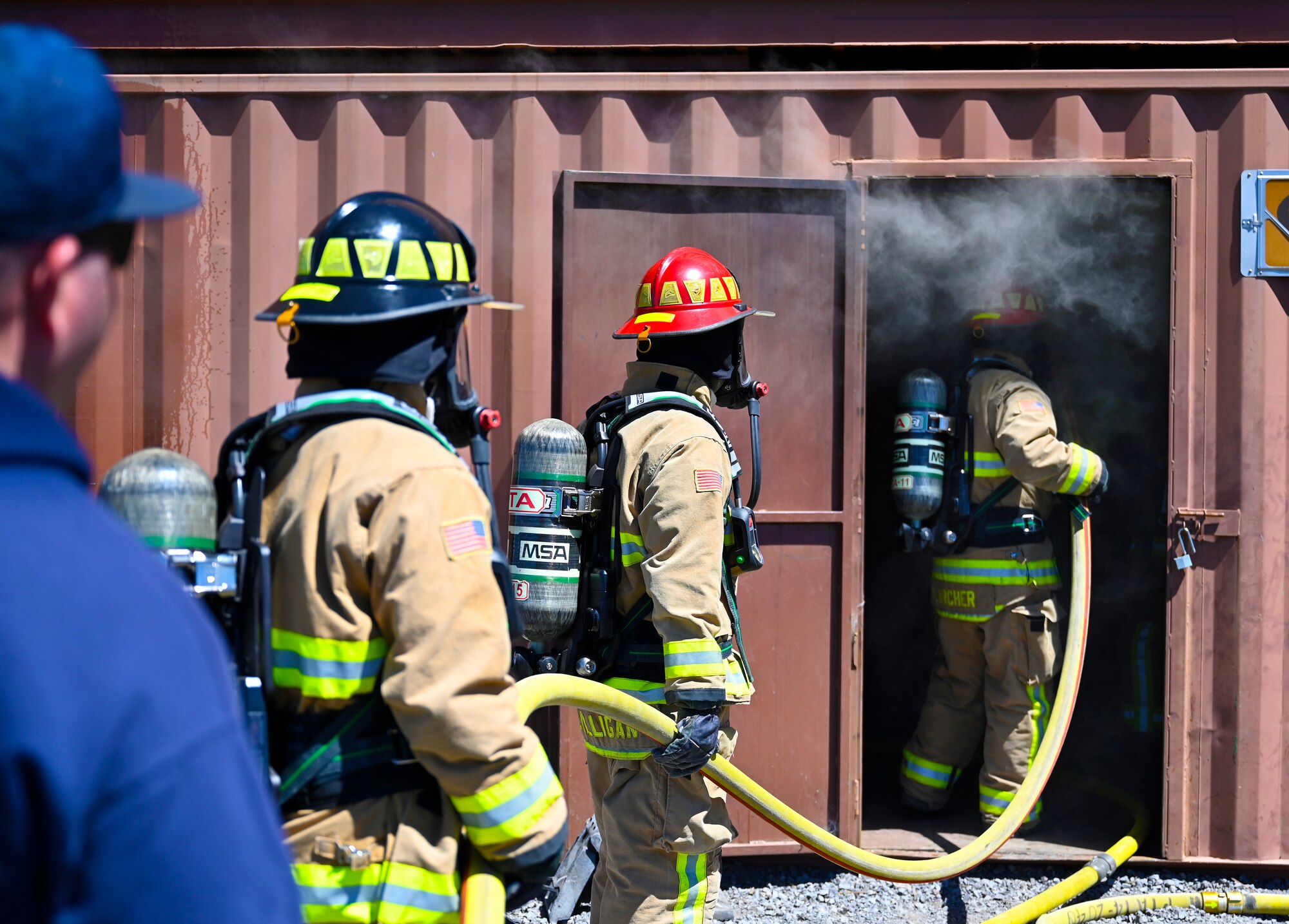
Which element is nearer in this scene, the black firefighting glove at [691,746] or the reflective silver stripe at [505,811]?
the reflective silver stripe at [505,811]

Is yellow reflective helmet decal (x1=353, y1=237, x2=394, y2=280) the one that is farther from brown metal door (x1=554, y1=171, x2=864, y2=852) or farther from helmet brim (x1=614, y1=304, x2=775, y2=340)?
brown metal door (x1=554, y1=171, x2=864, y2=852)

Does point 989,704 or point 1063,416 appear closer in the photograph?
point 989,704

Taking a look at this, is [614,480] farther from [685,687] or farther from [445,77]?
[445,77]

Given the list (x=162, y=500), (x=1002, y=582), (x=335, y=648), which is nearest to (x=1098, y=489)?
(x=1002, y=582)

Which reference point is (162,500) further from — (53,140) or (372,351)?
(53,140)

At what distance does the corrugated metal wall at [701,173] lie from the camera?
4352 mm

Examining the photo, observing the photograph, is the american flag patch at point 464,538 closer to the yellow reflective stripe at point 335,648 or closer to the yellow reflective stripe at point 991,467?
the yellow reflective stripe at point 335,648

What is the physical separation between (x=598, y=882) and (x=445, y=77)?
2.96m

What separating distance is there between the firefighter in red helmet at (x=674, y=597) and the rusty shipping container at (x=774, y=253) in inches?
30.0

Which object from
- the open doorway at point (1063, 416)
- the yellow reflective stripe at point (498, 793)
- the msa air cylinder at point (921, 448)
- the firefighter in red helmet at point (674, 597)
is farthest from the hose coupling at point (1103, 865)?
the yellow reflective stripe at point (498, 793)

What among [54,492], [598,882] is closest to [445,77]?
[598,882]

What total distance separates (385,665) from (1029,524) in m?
3.99

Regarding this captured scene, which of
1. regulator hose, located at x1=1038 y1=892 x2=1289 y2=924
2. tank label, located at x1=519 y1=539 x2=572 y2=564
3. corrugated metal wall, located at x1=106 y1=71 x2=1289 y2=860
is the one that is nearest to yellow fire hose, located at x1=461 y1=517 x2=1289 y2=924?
regulator hose, located at x1=1038 y1=892 x2=1289 y2=924

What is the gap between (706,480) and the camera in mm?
3184
